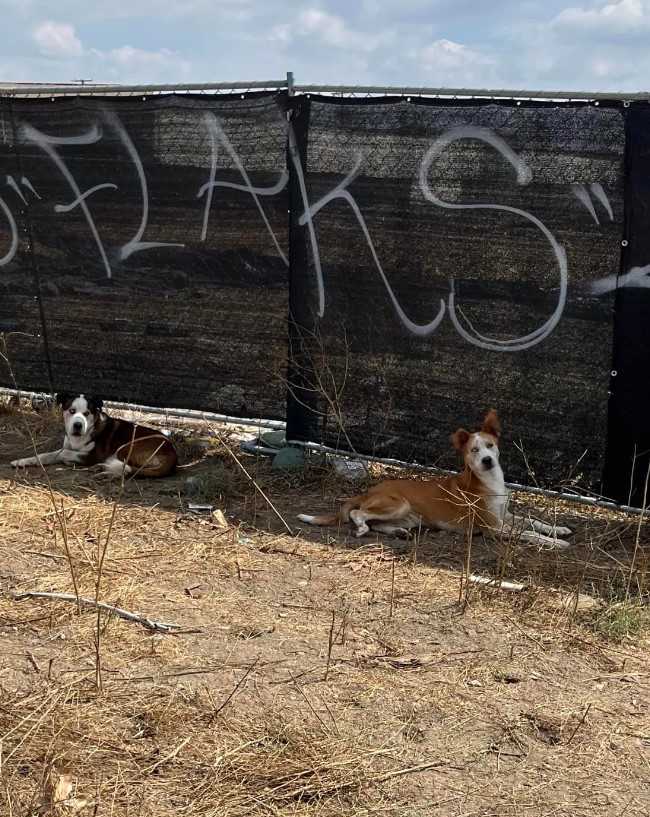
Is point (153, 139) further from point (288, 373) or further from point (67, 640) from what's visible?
point (67, 640)

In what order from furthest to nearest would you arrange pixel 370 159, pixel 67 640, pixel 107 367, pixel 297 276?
1. pixel 107 367
2. pixel 297 276
3. pixel 370 159
4. pixel 67 640

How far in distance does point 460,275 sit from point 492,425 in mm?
987

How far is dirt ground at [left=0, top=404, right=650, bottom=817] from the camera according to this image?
125 inches

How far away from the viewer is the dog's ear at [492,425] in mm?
5891

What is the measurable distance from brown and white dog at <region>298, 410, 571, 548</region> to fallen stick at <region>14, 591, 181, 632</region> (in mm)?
1768

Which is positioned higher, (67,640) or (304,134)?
(304,134)

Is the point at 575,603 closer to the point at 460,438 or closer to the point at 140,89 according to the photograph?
the point at 460,438

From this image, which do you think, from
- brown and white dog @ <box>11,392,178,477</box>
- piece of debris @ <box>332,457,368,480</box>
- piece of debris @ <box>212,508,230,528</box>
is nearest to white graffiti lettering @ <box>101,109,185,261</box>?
brown and white dog @ <box>11,392,178,477</box>

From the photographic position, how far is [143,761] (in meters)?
3.30

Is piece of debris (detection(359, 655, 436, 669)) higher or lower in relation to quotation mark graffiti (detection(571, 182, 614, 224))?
lower

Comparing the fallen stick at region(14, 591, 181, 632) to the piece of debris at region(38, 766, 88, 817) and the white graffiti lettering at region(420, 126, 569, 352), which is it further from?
the white graffiti lettering at region(420, 126, 569, 352)

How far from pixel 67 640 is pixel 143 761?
984 mm

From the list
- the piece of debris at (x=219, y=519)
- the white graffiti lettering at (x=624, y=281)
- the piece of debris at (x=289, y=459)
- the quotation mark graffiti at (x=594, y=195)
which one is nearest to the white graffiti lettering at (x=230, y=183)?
the piece of debris at (x=289, y=459)

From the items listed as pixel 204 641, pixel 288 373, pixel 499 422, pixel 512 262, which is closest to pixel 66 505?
pixel 288 373
